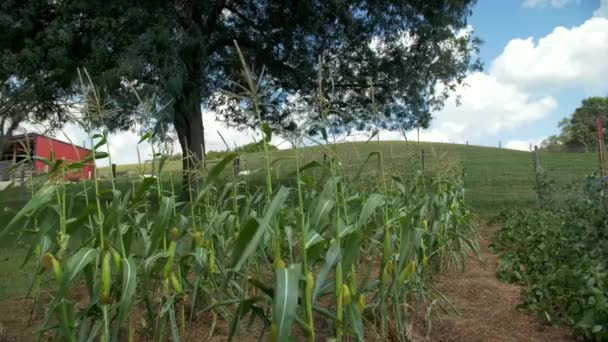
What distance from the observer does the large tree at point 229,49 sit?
34.2 ft

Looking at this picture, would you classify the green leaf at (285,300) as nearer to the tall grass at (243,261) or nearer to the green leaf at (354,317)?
the tall grass at (243,261)

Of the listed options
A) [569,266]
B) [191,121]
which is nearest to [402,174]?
[569,266]

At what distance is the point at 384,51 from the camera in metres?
12.7

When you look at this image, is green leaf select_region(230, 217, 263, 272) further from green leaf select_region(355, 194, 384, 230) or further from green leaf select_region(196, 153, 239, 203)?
green leaf select_region(355, 194, 384, 230)

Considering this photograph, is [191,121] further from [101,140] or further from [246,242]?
[246,242]

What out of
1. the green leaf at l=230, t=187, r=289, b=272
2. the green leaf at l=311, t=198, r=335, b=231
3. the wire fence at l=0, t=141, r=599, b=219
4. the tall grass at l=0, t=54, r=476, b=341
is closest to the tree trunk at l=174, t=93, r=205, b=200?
the wire fence at l=0, t=141, r=599, b=219

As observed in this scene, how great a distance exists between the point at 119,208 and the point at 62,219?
1.87 feet

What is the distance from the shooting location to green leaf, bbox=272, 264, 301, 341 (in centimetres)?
168

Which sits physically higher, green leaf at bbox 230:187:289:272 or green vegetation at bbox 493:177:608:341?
Answer: green leaf at bbox 230:187:289:272

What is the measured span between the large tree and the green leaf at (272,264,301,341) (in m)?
8.38

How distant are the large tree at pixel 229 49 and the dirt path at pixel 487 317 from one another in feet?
20.4

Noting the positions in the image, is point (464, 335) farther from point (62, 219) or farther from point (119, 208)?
point (62, 219)

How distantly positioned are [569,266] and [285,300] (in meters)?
2.78

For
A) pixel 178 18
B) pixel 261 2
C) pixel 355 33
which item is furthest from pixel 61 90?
pixel 355 33
